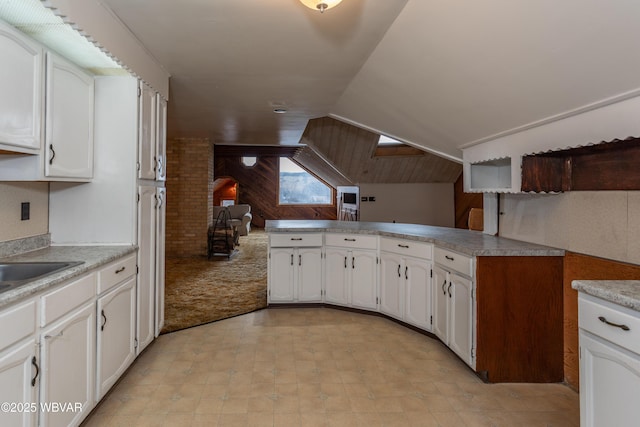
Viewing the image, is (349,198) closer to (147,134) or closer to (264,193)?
(264,193)

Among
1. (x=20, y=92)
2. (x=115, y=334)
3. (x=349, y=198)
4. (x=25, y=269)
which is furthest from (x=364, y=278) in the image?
(x=349, y=198)

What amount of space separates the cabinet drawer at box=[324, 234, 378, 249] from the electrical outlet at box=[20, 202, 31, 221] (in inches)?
100

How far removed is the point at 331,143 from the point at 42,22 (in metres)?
5.92

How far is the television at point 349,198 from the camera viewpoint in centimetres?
920

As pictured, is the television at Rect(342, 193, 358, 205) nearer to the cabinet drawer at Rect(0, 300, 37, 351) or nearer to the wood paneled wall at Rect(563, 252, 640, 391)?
the wood paneled wall at Rect(563, 252, 640, 391)

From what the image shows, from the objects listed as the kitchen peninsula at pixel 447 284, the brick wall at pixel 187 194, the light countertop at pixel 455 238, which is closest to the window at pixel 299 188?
the brick wall at pixel 187 194

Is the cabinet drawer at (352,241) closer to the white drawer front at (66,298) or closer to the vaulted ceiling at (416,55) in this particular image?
the vaulted ceiling at (416,55)

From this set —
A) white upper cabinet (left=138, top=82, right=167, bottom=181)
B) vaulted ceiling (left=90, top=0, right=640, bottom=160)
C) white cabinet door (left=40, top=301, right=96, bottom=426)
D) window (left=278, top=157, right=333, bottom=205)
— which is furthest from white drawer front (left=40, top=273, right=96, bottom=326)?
window (left=278, top=157, right=333, bottom=205)

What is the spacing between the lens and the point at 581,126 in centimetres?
203

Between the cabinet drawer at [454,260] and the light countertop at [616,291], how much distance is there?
99 cm

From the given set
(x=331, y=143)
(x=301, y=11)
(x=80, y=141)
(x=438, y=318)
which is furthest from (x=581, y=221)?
(x=331, y=143)

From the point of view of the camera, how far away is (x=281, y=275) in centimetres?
403

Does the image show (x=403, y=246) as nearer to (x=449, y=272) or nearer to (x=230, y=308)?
(x=449, y=272)

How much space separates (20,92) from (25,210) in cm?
81
